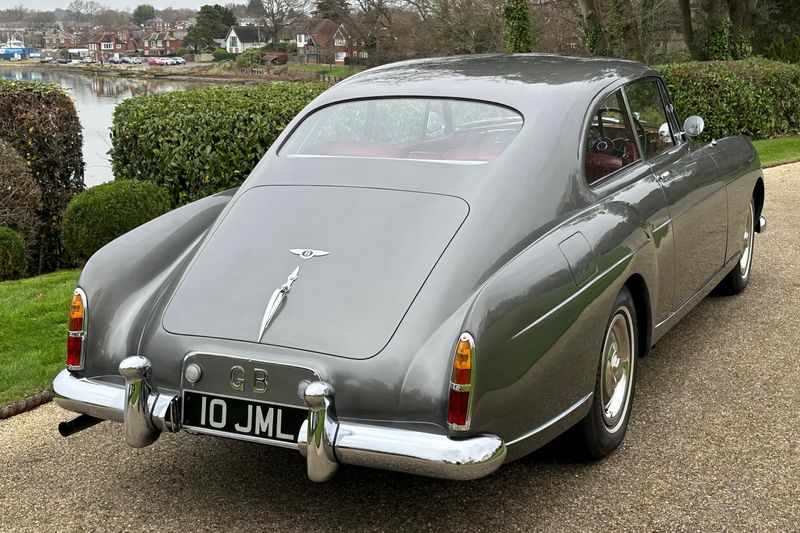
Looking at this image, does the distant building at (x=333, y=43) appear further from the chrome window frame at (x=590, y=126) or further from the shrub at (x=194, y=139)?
the chrome window frame at (x=590, y=126)

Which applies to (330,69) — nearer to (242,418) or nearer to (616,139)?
(616,139)

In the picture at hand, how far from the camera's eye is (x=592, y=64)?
4.57m

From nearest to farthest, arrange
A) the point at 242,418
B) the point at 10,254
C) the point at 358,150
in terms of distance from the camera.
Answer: the point at 242,418 → the point at 358,150 → the point at 10,254

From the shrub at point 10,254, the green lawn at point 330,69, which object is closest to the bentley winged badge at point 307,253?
the shrub at point 10,254

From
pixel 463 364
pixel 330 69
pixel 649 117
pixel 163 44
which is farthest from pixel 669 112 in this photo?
pixel 163 44

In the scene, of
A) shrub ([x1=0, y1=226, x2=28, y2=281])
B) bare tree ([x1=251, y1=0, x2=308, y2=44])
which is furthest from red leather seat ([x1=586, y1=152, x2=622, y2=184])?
bare tree ([x1=251, y1=0, x2=308, y2=44])

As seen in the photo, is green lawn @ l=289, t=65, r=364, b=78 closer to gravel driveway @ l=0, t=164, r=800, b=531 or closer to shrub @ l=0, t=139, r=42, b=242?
shrub @ l=0, t=139, r=42, b=242

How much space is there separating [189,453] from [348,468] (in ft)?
2.32

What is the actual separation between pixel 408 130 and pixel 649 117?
1420 millimetres

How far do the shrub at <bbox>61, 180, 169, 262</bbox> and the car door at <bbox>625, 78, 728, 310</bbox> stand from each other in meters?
4.50

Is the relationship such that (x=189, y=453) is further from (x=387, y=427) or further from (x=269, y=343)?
(x=387, y=427)

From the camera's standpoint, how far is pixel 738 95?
1523 cm

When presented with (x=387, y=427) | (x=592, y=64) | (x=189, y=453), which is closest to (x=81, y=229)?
(x=189, y=453)

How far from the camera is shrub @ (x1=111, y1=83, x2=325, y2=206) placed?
8.24 metres
